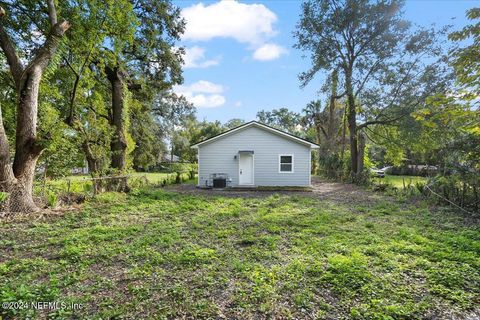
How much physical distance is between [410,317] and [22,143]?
9.23 meters

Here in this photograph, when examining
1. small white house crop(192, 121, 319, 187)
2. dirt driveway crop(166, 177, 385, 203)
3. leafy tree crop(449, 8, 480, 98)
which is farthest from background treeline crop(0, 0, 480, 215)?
small white house crop(192, 121, 319, 187)

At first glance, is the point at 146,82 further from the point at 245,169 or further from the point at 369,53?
the point at 369,53

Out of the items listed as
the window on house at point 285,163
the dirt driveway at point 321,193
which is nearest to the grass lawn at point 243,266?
the dirt driveway at point 321,193

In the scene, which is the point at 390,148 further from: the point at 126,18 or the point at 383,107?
the point at 126,18

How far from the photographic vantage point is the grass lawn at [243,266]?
293 cm

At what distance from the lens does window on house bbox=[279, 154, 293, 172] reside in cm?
1546

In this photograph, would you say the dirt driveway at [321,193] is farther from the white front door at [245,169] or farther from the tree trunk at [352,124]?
the tree trunk at [352,124]

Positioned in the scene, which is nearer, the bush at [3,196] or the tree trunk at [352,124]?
the bush at [3,196]

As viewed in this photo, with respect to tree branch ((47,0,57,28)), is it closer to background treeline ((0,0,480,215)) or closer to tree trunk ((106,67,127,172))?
background treeline ((0,0,480,215))

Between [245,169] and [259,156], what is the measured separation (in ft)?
3.89

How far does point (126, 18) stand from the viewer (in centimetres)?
862

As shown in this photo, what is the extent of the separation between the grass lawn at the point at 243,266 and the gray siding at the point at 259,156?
A: 323 inches

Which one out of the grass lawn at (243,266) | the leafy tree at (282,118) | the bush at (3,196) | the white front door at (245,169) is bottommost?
the grass lawn at (243,266)

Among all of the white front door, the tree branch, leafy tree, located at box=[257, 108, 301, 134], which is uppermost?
leafy tree, located at box=[257, 108, 301, 134]
